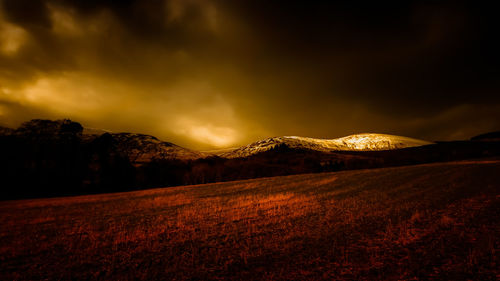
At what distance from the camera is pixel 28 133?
64.1 m

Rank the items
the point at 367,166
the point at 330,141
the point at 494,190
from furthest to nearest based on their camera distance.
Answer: the point at 330,141
the point at 367,166
the point at 494,190

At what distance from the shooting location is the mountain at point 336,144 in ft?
483

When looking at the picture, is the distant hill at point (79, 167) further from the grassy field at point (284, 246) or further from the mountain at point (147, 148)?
the mountain at point (147, 148)

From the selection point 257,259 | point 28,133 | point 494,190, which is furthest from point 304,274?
point 28,133

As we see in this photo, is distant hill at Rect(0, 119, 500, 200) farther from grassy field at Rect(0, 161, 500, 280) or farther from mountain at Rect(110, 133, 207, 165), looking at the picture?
mountain at Rect(110, 133, 207, 165)

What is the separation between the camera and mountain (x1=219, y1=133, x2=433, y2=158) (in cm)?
14725

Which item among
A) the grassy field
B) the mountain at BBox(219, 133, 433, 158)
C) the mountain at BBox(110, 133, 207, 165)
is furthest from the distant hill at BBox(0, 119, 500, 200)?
the mountain at BBox(110, 133, 207, 165)

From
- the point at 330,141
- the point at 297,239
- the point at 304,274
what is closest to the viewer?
the point at 304,274

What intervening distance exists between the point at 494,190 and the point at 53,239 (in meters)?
32.8

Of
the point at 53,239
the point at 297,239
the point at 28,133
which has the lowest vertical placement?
the point at 53,239

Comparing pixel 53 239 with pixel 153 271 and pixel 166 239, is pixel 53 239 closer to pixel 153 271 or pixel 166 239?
pixel 166 239

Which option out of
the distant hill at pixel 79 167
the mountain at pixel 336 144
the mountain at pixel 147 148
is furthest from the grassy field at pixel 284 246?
the mountain at pixel 336 144

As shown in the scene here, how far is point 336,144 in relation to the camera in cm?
16250

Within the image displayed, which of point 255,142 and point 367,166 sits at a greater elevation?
point 255,142
